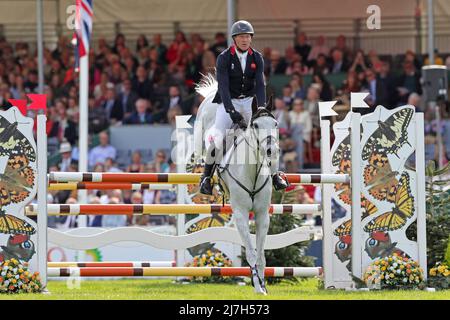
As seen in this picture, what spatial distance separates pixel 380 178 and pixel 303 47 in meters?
12.1

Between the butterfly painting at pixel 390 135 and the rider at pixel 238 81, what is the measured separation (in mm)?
1404

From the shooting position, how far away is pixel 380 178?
11.4 meters

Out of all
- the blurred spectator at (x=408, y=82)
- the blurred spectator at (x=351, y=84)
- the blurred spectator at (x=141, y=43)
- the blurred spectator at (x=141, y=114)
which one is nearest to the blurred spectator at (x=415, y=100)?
the blurred spectator at (x=408, y=82)

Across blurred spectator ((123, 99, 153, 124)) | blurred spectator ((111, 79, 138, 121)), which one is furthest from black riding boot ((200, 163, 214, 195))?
blurred spectator ((111, 79, 138, 121))

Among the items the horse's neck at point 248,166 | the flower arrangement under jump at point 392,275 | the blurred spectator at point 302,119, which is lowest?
the flower arrangement under jump at point 392,275

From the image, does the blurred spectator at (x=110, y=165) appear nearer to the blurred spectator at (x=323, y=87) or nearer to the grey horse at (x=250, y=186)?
the blurred spectator at (x=323, y=87)

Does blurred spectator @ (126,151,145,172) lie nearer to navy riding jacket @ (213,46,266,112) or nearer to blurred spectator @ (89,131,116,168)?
blurred spectator @ (89,131,116,168)

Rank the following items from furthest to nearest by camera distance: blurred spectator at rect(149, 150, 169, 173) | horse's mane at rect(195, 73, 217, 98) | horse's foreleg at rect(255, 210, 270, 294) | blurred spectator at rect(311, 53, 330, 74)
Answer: blurred spectator at rect(311, 53, 330, 74) → blurred spectator at rect(149, 150, 169, 173) → horse's mane at rect(195, 73, 217, 98) → horse's foreleg at rect(255, 210, 270, 294)

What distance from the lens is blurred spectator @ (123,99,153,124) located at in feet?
71.6

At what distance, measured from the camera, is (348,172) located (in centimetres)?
1202

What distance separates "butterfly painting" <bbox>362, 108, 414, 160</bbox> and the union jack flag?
7175mm

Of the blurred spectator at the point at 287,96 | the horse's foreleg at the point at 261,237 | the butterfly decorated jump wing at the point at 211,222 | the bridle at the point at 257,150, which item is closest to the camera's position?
the bridle at the point at 257,150

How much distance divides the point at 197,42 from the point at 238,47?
13.1 metres

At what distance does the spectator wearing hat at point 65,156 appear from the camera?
19.9m
